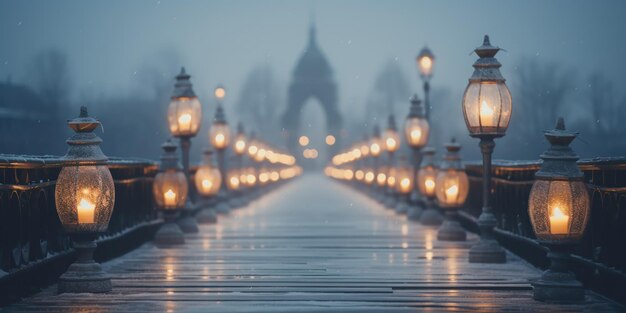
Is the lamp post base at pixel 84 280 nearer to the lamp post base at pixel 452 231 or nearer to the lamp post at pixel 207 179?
the lamp post base at pixel 452 231

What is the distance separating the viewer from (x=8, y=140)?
63.3 m

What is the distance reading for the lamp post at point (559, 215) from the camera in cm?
1103

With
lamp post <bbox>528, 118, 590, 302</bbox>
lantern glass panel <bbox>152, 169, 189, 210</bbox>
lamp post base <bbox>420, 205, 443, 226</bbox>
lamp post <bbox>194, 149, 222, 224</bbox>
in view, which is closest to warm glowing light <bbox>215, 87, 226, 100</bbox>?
lamp post <bbox>194, 149, 222, 224</bbox>

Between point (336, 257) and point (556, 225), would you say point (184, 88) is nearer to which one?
point (336, 257)

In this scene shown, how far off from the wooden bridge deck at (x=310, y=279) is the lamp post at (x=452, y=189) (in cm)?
53

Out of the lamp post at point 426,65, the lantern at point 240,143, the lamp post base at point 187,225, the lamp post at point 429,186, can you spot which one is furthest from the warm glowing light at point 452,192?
the lantern at point 240,143

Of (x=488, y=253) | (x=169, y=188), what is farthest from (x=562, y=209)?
(x=169, y=188)

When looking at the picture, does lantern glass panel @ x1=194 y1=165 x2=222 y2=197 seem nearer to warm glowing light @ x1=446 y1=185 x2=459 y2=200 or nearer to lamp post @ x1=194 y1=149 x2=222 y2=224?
lamp post @ x1=194 y1=149 x2=222 y2=224

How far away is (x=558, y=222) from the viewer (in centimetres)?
1119

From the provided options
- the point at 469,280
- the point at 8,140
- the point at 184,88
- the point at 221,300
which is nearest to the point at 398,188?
the point at 184,88

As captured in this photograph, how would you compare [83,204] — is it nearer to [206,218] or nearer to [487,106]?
[487,106]

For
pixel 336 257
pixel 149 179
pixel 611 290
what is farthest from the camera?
pixel 149 179

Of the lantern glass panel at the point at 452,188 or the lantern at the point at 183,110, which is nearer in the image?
the lantern glass panel at the point at 452,188

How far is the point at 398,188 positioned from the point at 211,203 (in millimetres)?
7039
